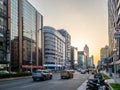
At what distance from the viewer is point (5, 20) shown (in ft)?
283

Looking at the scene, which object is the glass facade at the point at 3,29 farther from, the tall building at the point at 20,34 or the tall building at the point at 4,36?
the tall building at the point at 20,34

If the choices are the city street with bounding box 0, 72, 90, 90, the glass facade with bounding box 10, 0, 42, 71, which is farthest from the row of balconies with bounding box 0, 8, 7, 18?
the city street with bounding box 0, 72, 90, 90

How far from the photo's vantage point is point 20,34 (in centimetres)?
10050

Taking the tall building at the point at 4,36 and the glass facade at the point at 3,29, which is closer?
the glass facade at the point at 3,29

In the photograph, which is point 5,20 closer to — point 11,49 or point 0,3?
point 0,3

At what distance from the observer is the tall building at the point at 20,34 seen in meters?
89.4

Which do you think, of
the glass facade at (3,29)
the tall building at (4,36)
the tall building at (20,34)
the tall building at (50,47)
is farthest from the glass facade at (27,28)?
the tall building at (50,47)

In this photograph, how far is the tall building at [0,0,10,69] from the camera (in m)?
81.8

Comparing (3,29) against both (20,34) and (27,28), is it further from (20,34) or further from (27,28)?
(27,28)

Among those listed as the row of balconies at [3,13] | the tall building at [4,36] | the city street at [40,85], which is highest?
the row of balconies at [3,13]

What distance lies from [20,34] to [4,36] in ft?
55.6

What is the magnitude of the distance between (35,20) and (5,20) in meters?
36.5

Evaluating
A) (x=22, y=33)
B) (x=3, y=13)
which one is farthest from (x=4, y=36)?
(x=22, y=33)

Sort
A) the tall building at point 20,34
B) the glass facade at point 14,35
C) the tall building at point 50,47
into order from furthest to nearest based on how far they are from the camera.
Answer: the tall building at point 50,47 < the glass facade at point 14,35 < the tall building at point 20,34
